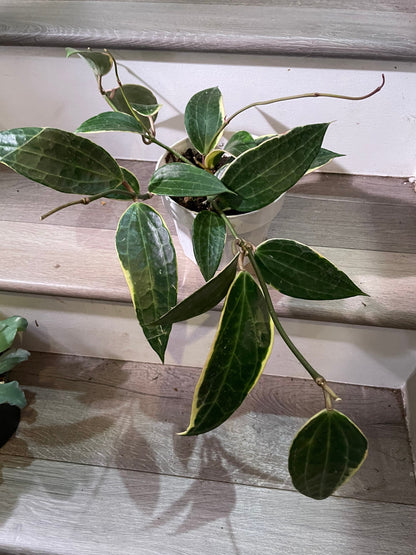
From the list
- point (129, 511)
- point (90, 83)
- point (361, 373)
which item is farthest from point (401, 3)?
point (129, 511)

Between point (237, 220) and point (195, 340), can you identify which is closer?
point (237, 220)

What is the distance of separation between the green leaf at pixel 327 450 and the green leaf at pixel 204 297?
0.15 m

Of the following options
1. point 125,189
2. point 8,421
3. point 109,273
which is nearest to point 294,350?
point 125,189

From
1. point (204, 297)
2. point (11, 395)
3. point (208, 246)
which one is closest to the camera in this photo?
point (204, 297)

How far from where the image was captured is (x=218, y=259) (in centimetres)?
55

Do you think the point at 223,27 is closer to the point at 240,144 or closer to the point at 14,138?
the point at 240,144

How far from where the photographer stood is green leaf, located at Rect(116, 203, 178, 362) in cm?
54

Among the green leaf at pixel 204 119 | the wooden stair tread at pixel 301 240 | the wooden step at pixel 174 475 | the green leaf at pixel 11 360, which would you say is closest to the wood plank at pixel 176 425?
the wooden step at pixel 174 475

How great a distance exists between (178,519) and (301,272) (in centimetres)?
58

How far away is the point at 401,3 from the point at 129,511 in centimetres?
102

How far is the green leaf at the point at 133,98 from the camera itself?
662 mm

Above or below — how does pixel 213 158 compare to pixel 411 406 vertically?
above

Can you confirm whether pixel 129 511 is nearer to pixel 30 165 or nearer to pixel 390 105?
pixel 30 165

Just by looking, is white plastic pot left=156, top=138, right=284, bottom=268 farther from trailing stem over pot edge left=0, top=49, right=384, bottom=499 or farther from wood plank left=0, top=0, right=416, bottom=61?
wood plank left=0, top=0, right=416, bottom=61
